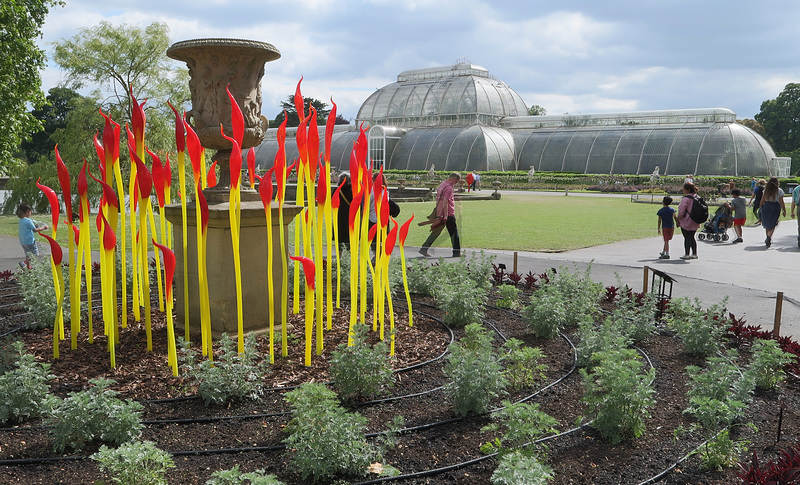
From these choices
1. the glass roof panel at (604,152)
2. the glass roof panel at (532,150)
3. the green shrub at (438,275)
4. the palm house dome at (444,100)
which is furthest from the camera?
the palm house dome at (444,100)

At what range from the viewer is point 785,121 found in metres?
58.1

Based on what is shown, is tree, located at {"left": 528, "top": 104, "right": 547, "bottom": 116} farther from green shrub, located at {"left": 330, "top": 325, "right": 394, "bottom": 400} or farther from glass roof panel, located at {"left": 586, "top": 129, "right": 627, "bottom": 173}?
green shrub, located at {"left": 330, "top": 325, "right": 394, "bottom": 400}

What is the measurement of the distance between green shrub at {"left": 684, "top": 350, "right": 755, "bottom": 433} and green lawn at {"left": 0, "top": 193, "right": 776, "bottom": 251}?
7.34 meters

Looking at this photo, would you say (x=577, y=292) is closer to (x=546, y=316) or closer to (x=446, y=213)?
(x=546, y=316)

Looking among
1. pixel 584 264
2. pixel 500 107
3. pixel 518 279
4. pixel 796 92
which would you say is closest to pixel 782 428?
pixel 518 279

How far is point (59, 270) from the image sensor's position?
16.7ft

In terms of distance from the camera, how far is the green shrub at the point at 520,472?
9.39ft

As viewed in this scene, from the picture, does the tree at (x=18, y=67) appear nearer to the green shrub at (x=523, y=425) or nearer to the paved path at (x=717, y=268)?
the paved path at (x=717, y=268)

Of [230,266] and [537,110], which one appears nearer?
[230,266]

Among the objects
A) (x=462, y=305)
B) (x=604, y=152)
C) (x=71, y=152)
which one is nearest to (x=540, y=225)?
(x=462, y=305)

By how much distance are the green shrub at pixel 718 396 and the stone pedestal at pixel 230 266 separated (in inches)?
138

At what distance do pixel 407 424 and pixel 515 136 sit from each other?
48742mm

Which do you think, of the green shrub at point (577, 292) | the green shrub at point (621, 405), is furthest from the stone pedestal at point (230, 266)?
the green shrub at point (621, 405)

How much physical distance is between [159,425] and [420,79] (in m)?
58.3
